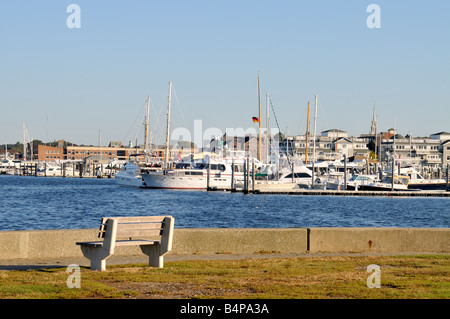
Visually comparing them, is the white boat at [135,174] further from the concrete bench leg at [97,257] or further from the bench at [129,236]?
the concrete bench leg at [97,257]

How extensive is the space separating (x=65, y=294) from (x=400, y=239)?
923cm

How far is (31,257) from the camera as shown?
1482 centimetres

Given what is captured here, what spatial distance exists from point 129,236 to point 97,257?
685mm

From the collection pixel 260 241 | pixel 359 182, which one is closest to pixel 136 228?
pixel 260 241

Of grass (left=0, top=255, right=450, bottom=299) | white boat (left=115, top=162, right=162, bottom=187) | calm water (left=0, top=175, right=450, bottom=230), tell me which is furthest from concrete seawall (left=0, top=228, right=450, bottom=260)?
white boat (left=115, top=162, right=162, bottom=187)

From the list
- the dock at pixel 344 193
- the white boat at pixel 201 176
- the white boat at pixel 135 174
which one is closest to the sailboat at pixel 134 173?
the white boat at pixel 135 174

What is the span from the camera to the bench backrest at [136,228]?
1284cm

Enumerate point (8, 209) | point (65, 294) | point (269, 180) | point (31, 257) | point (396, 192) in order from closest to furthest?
point (65, 294), point (31, 257), point (8, 209), point (396, 192), point (269, 180)

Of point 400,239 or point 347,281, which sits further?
point 400,239

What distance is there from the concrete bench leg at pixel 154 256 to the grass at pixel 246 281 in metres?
0.18

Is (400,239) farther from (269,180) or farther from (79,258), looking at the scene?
(269,180)
